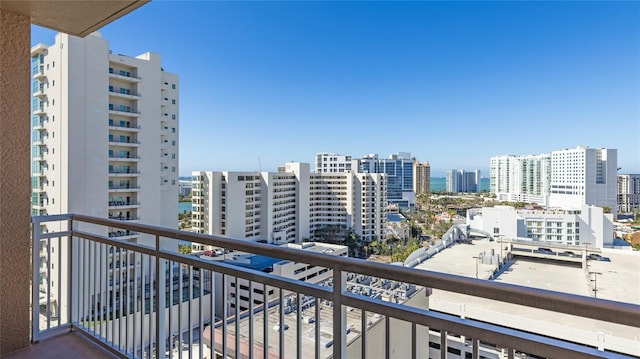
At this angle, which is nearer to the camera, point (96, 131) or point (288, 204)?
point (96, 131)

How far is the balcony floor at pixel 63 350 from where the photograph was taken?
76.9 inches

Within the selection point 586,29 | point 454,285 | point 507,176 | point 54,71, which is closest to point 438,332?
point 454,285

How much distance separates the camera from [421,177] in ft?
128

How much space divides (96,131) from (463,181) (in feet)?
116

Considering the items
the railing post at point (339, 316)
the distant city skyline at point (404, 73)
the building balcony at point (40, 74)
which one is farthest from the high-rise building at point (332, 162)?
the railing post at point (339, 316)

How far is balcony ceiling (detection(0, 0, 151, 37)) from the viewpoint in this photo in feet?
5.65

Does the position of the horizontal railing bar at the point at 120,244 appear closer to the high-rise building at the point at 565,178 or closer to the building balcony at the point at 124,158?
the building balcony at the point at 124,158

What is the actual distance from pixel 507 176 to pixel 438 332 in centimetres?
2909

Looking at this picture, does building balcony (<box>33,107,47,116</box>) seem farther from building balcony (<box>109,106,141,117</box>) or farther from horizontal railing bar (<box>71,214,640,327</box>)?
horizontal railing bar (<box>71,214,640,327</box>)

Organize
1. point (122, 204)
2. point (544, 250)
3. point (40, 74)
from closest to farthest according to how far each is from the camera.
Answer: point (40, 74) → point (122, 204) → point (544, 250)

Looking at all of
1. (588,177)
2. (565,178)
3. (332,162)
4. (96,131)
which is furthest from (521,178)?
(96,131)

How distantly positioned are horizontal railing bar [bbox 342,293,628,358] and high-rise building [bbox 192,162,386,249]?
76.7 ft

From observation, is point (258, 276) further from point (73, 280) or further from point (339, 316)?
point (73, 280)

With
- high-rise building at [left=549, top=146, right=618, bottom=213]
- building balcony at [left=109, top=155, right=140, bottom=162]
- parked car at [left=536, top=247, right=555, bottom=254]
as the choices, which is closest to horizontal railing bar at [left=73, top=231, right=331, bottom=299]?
building balcony at [left=109, top=155, right=140, bottom=162]
